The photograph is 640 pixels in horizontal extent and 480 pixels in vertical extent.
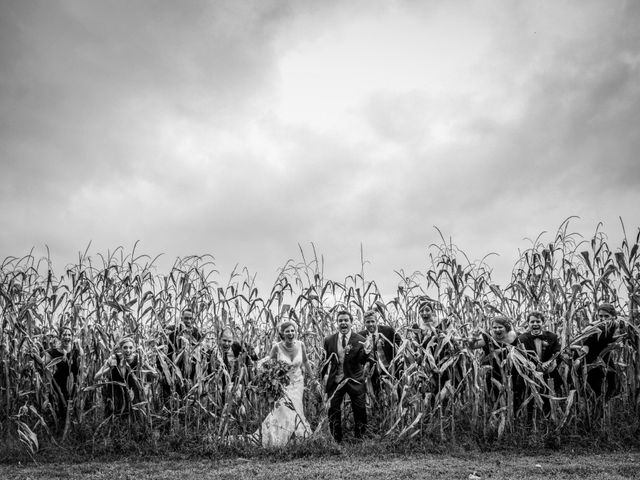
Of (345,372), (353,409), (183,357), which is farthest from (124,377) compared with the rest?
(353,409)

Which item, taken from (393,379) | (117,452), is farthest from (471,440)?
(117,452)

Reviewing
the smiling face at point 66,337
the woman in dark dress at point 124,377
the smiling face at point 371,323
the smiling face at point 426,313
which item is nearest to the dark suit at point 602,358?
the smiling face at point 426,313

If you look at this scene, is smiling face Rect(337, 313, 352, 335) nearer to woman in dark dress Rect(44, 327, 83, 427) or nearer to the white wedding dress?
the white wedding dress

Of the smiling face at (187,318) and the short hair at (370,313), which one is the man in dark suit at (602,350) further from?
the smiling face at (187,318)

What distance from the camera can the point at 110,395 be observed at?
7051 mm

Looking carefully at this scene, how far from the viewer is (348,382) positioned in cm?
703

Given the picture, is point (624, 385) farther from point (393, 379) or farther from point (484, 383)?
point (393, 379)

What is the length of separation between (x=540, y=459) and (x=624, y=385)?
200 cm

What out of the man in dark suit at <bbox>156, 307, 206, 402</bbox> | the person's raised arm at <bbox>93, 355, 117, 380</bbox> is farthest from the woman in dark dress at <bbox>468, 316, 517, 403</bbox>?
the person's raised arm at <bbox>93, 355, 117, 380</bbox>

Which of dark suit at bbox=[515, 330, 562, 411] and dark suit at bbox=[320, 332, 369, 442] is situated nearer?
dark suit at bbox=[515, 330, 562, 411]

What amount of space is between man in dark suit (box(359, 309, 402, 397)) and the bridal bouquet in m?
1.27

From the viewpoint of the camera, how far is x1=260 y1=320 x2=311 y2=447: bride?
6.92 m

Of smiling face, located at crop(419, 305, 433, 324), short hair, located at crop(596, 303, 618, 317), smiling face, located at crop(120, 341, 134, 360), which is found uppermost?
smiling face, located at crop(419, 305, 433, 324)

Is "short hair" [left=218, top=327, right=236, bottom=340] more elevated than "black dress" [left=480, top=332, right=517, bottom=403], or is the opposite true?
"short hair" [left=218, top=327, right=236, bottom=340]
